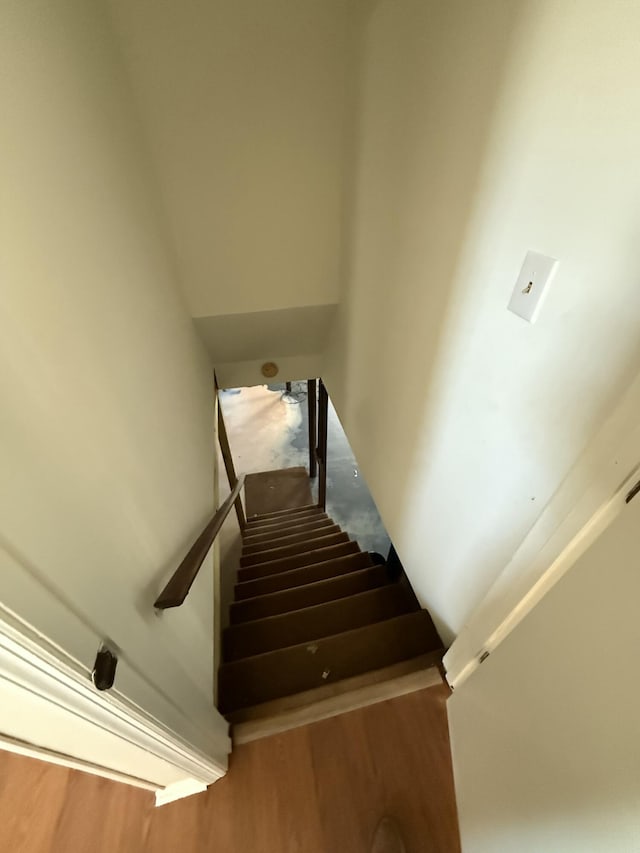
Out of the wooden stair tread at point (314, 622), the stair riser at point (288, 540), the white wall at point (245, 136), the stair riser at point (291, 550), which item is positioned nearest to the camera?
the white wall at point (245, 136)

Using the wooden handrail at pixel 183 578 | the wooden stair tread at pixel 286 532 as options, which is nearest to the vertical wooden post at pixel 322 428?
the wooden stair tread at pixel 286 532

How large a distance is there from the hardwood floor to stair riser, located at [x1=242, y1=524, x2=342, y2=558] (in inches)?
78.1

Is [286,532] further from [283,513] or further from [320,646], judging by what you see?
[320,646]

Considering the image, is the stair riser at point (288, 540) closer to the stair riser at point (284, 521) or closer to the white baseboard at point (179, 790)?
the stair riser at point (284, 521)

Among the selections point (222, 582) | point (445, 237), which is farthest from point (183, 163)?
point (222, 582)

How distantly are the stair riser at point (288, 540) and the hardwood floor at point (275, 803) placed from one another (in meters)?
1.98

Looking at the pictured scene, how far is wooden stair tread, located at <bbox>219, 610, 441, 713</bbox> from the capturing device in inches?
64.2

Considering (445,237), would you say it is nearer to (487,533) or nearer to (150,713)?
(487,533)

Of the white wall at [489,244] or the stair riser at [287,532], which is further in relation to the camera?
the stair riser at [287,532]

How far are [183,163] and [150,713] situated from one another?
1951mm

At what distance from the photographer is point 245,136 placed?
1654 mm

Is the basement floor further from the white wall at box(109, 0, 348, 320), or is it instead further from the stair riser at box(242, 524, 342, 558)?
the white wall at box(109, 0, 348, 320)

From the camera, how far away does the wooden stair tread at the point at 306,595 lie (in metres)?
2.24

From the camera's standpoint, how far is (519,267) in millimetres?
795
